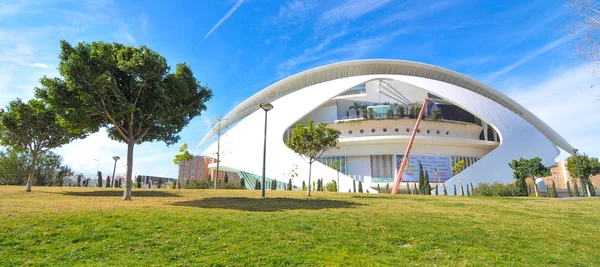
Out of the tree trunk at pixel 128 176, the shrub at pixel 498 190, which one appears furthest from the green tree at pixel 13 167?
the shrub at pixel 498 190

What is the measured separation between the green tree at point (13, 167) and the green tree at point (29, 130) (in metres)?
15.9

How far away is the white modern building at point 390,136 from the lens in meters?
30.9

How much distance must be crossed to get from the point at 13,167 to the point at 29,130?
717 inches

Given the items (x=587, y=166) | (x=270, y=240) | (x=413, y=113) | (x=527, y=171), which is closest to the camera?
(x=270, y=240)

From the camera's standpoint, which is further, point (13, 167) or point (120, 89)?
point (13, 167)

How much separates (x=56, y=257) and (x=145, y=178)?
36872 mm

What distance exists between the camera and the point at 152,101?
1255 cm

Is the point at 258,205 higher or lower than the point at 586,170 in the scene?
lower

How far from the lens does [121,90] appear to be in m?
12.3

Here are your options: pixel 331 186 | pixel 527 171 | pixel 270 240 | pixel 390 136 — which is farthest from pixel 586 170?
pixel 270 240

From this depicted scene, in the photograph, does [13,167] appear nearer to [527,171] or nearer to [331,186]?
[331,186]

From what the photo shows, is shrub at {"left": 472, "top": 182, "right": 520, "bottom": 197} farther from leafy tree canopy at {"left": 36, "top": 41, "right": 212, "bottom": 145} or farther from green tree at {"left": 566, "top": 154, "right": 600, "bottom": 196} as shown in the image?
leafy tree canopy at {"left": 36, "top": 41, "right": 212, "bottom": 145}

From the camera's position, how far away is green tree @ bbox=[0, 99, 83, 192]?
16906 mm

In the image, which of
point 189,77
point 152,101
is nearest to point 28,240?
point 152,101
